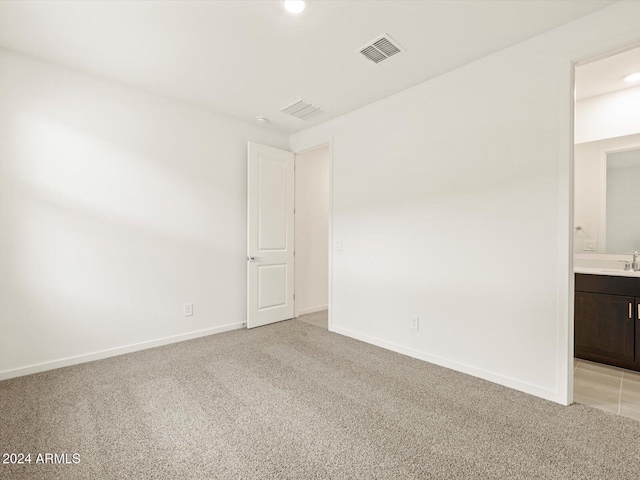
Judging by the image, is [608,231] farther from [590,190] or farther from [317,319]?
[317,319]

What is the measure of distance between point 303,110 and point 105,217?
2.38 metres

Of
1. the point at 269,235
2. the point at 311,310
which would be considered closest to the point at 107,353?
the point at 269,235

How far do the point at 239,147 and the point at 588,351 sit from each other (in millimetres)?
4368

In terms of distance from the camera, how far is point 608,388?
7.74 feet

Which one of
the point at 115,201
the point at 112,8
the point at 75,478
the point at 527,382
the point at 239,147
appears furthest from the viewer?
the point at 239,147

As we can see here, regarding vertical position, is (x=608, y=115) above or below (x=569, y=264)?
above

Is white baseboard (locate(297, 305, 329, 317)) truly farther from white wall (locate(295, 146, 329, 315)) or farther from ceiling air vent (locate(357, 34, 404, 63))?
ceiling air vent (locate(357, 34, 404, 63))

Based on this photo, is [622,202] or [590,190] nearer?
[622,202]

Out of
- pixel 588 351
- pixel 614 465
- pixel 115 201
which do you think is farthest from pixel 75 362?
pixel 588 351

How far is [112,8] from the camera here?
2006 millimetres

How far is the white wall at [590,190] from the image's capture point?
3.25 metres

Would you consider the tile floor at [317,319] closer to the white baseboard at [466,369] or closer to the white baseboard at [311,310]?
the white baseboard at [311,310]

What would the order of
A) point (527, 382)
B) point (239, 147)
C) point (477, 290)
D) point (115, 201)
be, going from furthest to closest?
point (239, 147)
point (115, 201)
point (477, 290)
point (527, 382)

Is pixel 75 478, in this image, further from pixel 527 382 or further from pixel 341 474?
pixel 527 382
